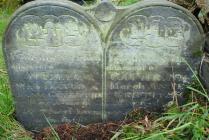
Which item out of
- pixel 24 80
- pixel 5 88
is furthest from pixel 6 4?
pixel 24 80

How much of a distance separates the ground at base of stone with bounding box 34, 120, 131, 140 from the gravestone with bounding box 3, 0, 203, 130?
10 cm

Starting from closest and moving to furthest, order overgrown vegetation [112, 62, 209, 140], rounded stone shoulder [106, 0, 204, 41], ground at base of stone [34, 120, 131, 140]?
overgrown vegetation [112, 62, 209, 140] < rounded stone shoulder [106, 0, 204, 41] < ground at base of stone [34, 120, 131, 140]

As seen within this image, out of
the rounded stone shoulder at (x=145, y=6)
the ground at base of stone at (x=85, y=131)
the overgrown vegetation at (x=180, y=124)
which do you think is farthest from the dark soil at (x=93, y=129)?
the rounded stone shoulder at (x=145, y=6)

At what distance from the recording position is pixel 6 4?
7.11 m

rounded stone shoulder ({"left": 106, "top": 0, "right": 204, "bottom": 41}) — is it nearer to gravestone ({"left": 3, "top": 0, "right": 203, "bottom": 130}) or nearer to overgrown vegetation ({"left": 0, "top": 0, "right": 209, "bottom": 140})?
gravestone ({"left": 3, "top": 0, "right": 203, "bottom": 130})

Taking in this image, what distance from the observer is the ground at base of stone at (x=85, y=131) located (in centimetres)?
364

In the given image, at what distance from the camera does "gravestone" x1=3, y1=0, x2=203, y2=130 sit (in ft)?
11.3

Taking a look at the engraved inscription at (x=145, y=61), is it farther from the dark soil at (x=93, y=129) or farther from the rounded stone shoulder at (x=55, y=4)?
the rounded stone shoulder at (x=55, y=4)

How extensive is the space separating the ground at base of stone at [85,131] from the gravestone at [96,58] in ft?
0.32

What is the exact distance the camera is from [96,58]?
357 centimetres

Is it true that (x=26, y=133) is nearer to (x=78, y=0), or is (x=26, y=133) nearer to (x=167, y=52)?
(x=167, y=52)

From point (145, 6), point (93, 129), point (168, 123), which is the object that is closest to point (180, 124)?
point (168, 123)

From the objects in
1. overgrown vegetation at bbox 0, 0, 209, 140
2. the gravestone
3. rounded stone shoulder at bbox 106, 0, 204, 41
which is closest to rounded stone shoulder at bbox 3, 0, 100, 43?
the gravestone

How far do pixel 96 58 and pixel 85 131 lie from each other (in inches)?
26.4
